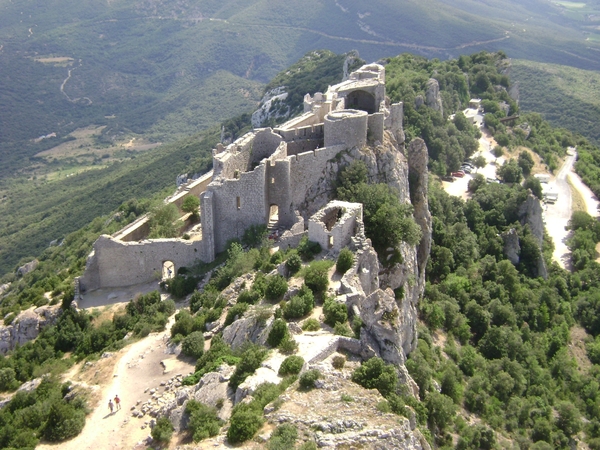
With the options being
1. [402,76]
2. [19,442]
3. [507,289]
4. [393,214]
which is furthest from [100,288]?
[402,76]

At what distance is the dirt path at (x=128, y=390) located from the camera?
2109 cm

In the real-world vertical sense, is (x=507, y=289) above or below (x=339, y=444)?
below

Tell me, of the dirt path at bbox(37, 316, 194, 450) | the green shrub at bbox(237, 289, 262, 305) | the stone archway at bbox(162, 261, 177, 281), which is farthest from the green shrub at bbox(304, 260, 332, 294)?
the stone archway at bbox(162, 261, 177, 281)

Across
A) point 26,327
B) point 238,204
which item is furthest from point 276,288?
point 26,327

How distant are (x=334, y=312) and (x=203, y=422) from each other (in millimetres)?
5510

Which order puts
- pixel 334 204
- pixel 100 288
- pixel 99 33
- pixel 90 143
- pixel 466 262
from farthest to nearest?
pixel 99 33, pixel 90 143, pixel 466 262, pixel 100 288, pixel 334 204

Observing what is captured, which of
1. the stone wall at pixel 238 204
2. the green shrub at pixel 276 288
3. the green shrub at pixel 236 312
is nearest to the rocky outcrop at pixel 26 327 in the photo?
the stone wall at pixel 238 204

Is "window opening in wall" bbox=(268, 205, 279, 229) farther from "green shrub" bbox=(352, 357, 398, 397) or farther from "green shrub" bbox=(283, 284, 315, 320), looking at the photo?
"green shrub" bbox=(352, 357, 398, 397)

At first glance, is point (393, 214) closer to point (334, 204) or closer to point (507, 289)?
point (334, 204)

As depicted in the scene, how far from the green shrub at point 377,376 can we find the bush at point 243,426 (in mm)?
3056

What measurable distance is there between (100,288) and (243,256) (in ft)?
27.5

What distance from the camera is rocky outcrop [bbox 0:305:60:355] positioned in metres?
32.0

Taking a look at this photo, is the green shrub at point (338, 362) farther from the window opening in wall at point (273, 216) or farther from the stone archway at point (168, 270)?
the stone archway at point (168, 270)

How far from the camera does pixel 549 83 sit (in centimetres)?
11912
